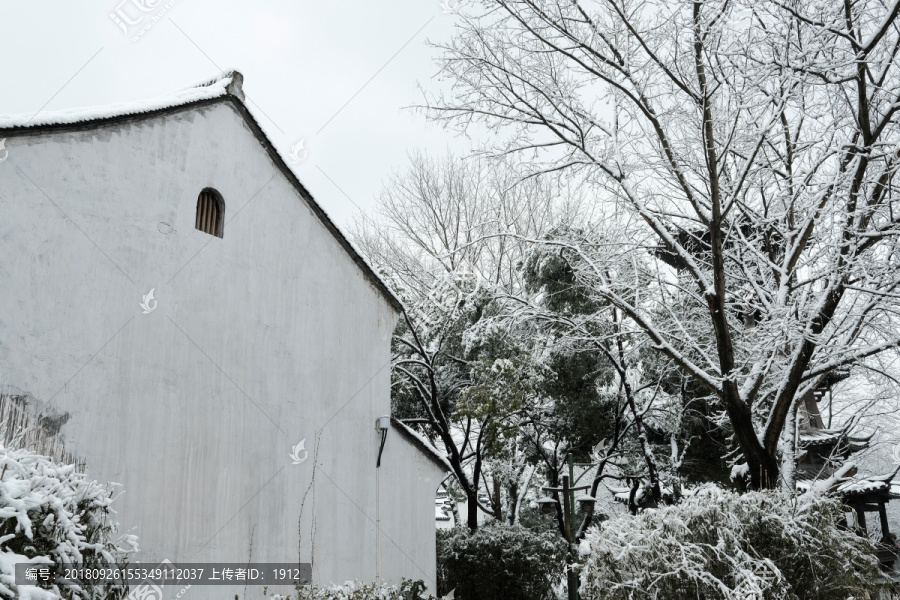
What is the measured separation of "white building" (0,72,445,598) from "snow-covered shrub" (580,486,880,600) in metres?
4.33

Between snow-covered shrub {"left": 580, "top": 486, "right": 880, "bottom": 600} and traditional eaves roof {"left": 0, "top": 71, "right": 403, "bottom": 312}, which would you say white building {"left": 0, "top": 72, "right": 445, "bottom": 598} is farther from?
snow-covered shrub {"left": 580, "top": 486, "right": 880, "bottom": 600}

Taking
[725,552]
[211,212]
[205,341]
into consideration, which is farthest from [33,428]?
[725,552]

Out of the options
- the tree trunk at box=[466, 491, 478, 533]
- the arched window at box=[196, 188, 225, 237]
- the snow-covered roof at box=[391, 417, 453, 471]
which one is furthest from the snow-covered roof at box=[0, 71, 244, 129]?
the tree trunk at box=[466, 491, 478, 533]

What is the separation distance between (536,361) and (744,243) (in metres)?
7.07

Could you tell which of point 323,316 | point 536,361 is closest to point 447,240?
point 536,361

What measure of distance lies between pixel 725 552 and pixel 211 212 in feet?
23.9

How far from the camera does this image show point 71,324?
7301 mm

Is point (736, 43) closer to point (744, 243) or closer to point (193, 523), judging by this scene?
point (744, 243)

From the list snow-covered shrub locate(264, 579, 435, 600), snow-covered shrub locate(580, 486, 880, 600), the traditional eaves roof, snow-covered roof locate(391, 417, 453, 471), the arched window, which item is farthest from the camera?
snow-covered roof locate(391, 417, 453, 471)

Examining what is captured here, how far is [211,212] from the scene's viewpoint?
30.3ft

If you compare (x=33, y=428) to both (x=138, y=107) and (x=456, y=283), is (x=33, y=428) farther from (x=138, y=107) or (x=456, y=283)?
(x=456, y=283)

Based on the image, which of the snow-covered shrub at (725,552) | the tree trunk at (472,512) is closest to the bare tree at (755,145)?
the snow-covered shrub at (725,552)

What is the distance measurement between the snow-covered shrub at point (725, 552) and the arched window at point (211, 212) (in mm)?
6034

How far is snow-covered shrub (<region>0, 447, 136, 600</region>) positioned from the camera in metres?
3.38
